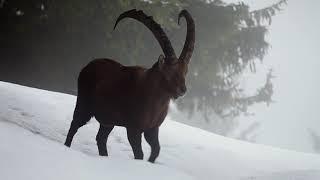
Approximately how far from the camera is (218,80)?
1073 cm

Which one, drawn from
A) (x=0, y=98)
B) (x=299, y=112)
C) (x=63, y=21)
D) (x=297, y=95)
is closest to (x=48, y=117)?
(x=0, y=98)

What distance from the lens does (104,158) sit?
3.60 metres

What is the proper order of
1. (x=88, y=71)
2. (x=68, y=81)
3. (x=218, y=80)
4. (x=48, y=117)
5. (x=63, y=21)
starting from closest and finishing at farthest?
1. (x=88, y=71)
2. (x=48, y=117)
3. (x=63, y=21)
4. (x=68, y=81)
5. (x=218, y=80)

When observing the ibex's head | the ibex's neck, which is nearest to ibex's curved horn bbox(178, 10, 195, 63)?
the ibex's head

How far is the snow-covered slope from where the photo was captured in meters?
2.95

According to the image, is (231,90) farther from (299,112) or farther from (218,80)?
(299,112)

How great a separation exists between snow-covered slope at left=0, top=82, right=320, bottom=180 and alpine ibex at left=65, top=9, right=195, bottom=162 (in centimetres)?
29

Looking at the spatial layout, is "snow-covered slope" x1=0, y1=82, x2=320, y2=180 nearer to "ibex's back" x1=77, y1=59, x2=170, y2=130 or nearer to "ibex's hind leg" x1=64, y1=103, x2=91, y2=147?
"ibex's hind leg" x1=64, y1=103, x2=91, y2=147

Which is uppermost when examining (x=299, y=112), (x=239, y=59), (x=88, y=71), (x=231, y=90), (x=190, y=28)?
(x=190, y=28)

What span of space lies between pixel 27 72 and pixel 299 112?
176 ft

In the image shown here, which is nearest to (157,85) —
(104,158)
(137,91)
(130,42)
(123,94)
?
(137,91)

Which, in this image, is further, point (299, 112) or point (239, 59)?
point (299, 112)

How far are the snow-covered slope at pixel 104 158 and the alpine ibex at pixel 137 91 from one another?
0.29 metres

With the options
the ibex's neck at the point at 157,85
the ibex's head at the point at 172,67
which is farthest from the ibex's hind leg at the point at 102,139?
the ibex's head at the point at 172,67
